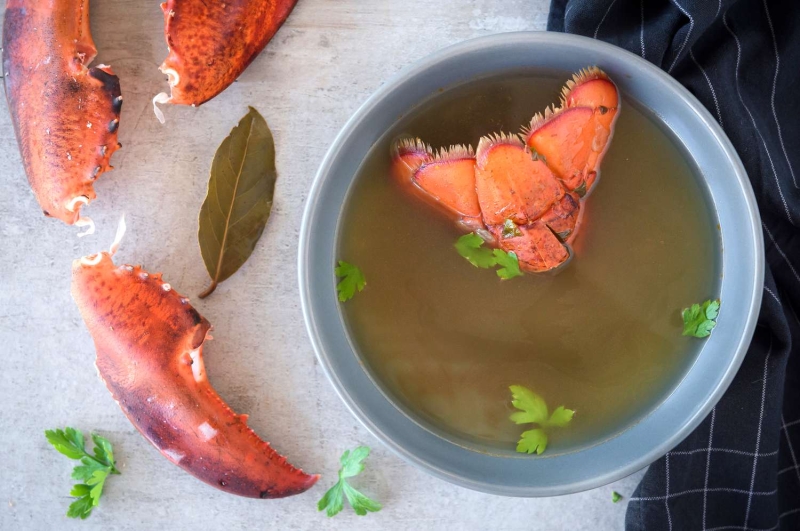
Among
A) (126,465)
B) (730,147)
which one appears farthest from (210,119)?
(730,147)

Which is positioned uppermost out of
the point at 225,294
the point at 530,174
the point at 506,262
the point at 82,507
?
the point at 530,174

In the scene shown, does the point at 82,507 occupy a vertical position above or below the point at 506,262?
below

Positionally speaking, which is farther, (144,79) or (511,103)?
(144,79)

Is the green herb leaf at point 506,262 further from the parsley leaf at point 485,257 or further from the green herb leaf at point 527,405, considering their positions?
the green herb leaf at point 527,405

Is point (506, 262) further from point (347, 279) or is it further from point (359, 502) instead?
point (359, 502)

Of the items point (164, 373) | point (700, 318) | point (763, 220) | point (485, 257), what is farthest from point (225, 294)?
point (763, 220)

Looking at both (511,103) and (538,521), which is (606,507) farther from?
(511,103)
